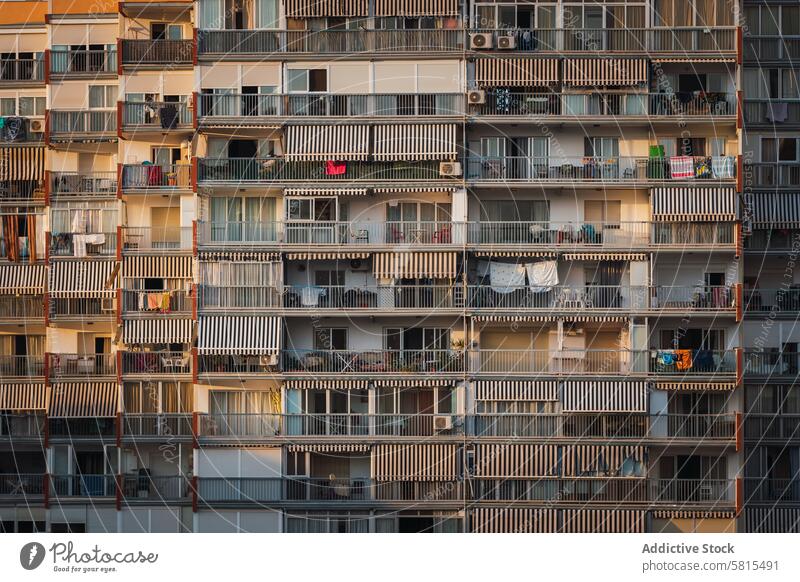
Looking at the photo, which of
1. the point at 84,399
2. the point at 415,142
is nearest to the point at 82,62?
the point at 84,399

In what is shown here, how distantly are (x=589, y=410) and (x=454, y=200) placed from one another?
6946mm

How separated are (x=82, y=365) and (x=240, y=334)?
18.0 feet

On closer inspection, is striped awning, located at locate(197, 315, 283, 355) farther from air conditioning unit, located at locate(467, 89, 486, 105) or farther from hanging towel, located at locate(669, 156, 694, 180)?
hanging towel, located at locate(669, 156, 694, 180)

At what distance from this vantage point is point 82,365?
70938 millimetres

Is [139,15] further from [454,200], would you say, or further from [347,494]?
[347,494]

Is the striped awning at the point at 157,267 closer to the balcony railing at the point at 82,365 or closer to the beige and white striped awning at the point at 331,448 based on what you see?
the balcony railing at the point at 82,365

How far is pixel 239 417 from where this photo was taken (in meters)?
69.0

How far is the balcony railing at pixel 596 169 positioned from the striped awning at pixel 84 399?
12.1 meters

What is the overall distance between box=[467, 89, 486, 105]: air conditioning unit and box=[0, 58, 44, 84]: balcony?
1304 centimetres

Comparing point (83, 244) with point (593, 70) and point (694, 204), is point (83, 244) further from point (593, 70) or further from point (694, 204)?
point (694, 204)

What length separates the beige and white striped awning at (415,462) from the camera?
2687 inches

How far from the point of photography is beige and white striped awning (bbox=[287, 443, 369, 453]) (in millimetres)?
68438

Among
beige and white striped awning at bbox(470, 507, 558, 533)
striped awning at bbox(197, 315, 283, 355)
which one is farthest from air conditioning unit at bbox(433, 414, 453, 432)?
striped awning at bbox(197, 315, 283, 355)

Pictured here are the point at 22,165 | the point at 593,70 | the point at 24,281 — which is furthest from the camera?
the point at 22,165
